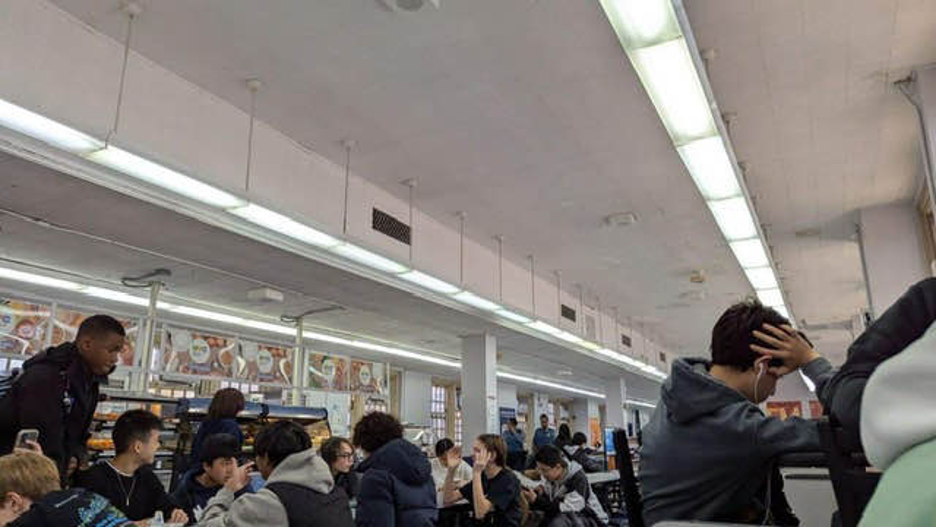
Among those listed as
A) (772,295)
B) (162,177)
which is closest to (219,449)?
(162,177)

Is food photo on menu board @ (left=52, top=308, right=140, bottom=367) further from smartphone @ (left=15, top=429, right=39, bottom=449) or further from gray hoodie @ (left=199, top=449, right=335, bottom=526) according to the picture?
gray hoodie @ (left=199, top=449, right=335, bottom=526)

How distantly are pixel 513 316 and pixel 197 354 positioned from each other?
4.13m

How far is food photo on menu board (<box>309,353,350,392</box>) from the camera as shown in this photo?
10156mm

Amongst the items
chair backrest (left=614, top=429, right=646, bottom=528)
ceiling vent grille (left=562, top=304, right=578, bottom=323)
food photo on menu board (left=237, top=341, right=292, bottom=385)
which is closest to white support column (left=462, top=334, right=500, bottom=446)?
ceiling vent grille (left=562, top=304, right=578, bottom=323)

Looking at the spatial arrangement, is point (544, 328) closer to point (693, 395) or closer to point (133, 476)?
point (133, 476)

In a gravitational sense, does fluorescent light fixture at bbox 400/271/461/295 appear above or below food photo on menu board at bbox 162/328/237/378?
above

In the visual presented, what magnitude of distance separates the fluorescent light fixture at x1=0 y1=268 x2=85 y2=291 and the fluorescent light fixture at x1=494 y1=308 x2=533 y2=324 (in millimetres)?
5282

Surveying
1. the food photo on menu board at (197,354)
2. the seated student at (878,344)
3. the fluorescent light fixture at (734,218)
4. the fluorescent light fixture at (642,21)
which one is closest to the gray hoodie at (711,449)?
the seated student at (878,344)

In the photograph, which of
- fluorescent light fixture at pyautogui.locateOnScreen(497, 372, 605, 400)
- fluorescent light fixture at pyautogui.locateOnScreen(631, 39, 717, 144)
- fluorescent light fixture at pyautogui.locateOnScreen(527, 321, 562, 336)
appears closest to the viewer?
fluorescent light fixture at pyautogui.locateOnScreen(631, 39, 717, 144)

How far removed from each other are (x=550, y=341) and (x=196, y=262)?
5.85 m

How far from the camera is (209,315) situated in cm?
970

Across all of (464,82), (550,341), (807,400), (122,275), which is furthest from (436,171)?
(807,400)

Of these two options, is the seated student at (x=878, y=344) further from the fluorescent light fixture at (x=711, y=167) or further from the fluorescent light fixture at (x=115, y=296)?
the fluorescent light fixture at (x=115, y=296)

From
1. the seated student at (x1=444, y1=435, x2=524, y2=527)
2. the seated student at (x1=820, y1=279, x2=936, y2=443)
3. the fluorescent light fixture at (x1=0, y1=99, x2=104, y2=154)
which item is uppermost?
the fluorescent light fixture at (x1=0, y1=99, x2=104, y2=154)
